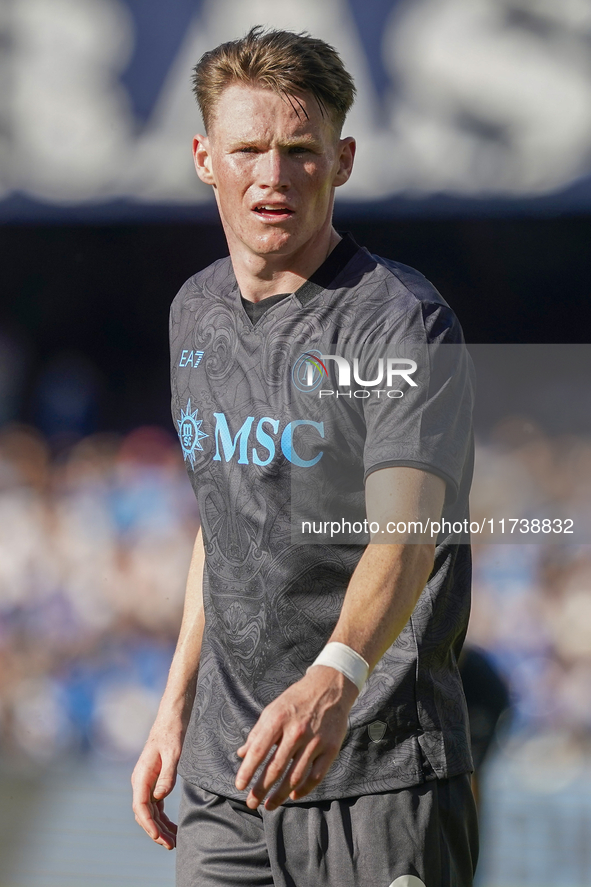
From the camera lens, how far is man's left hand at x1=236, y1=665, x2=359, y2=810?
123 centimetres

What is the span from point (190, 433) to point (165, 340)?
43.5 inches

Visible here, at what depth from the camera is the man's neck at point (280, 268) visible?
173 centimetres

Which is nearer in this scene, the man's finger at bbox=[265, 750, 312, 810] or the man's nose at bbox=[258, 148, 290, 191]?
the man's finger at bbox=[265, 750, 312, 810]

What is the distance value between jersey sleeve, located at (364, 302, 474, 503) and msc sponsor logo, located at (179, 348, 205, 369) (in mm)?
402

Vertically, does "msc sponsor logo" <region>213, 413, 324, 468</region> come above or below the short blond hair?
below

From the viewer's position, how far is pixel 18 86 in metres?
2.79

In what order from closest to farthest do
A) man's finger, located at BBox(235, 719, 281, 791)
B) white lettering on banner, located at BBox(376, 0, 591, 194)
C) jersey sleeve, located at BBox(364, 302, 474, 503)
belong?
1. man's finger, located at BBox(235, 719, 281, 791)
2. jersey sleeve, located at BBox(364, 302, 474, 503)
3. white lettering on banner, located at BBox(376, 0, 591, 194)

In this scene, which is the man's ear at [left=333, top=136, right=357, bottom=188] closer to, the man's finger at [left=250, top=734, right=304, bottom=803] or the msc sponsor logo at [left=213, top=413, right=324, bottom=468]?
the msc sponsor logo at [left=213, top=413, right=324, bottom=468]

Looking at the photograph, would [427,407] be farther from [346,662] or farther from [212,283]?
[212,283]

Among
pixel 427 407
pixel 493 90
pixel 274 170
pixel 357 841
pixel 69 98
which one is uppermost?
pixel 69 98

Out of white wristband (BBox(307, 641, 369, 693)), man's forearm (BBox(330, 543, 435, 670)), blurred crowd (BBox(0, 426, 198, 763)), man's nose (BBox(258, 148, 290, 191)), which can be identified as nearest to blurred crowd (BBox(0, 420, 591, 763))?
blurred crowd (BBox(0, 426, 198, 763))

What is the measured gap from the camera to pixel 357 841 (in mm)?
1572

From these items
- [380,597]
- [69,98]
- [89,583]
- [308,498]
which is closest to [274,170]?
[308,498]

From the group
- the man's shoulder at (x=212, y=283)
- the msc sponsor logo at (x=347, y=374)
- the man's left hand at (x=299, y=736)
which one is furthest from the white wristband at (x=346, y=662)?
the man's shoulder at (x=212, y=283)
